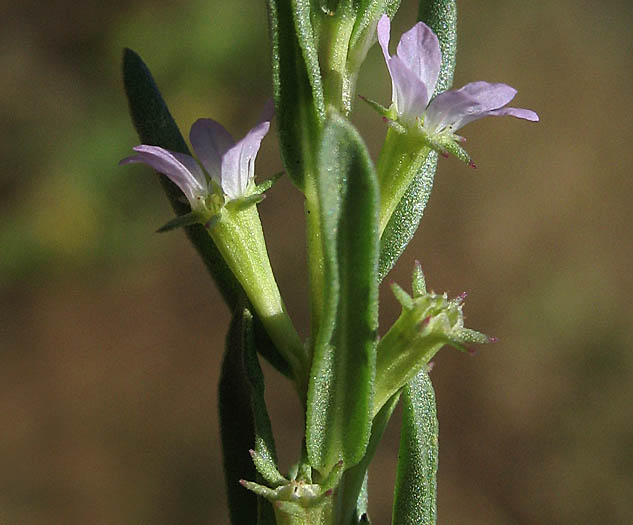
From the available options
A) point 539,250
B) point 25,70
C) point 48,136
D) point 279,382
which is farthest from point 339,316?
point 25,70

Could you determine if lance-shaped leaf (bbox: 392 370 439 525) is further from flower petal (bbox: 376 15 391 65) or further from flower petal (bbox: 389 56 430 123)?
flower petal (bbox: 376 15 391 65)

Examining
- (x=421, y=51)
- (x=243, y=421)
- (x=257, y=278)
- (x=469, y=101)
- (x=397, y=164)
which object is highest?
(x=421, y=51)

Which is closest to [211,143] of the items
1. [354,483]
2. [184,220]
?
[184,220]

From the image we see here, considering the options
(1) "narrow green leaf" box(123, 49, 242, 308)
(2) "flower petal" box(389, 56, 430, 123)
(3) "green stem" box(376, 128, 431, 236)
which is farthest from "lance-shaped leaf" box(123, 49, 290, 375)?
(2) "flower petal" box(389, 56, 430, 123)

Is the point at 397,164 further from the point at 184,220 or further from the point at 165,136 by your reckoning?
the point at 165,136

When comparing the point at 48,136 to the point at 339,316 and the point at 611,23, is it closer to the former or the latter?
the point at 611,23
